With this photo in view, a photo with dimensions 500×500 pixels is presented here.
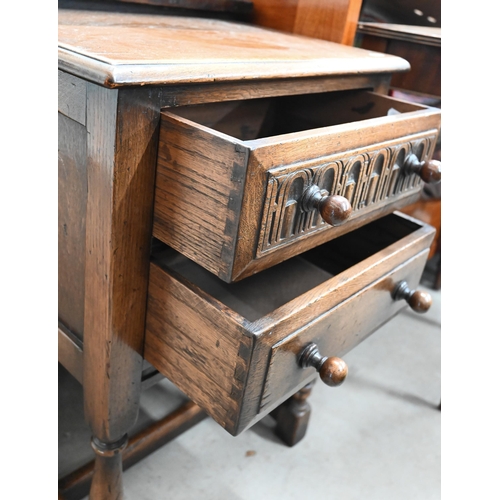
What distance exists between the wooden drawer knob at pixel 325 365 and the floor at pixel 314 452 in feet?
1.31

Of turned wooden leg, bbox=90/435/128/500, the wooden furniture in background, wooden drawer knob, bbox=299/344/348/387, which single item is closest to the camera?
wooden drawer knob, bbox=299/344/348/387

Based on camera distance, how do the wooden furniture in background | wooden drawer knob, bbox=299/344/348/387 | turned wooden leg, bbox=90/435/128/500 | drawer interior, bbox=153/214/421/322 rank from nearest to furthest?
wooden drawer knob, bbox=299/344/348/387 → turned wooden leg, bbox=90/435/128/500 → drawer interior, bbox=153/214/421/322 → the wooden furniture in background

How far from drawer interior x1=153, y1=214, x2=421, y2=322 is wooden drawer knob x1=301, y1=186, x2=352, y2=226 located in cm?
27

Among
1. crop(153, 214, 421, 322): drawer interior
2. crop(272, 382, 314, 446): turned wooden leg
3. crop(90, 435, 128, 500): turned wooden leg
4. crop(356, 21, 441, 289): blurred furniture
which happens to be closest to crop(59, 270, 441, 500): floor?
crop(272, 382, 314, 446): turned wooden leg

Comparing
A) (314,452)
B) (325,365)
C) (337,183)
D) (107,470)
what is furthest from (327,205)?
(314,452)

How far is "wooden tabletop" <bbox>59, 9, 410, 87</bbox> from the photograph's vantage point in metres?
0.46

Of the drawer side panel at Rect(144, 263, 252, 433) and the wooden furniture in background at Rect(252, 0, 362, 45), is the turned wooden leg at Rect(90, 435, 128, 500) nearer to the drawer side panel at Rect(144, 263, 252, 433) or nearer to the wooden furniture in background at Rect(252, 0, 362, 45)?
the drawer side panel at Rect(144, 263, 252, 433)

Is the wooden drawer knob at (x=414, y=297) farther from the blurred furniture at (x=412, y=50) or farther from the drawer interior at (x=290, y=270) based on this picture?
the blurred furniture at (x=412, y=50)

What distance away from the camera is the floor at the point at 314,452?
868mm

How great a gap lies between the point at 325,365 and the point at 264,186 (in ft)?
0.72

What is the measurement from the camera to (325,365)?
0.56m

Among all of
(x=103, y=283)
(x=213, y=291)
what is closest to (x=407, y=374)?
(x=213, y=291)

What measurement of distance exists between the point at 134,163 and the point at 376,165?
0.97ft
